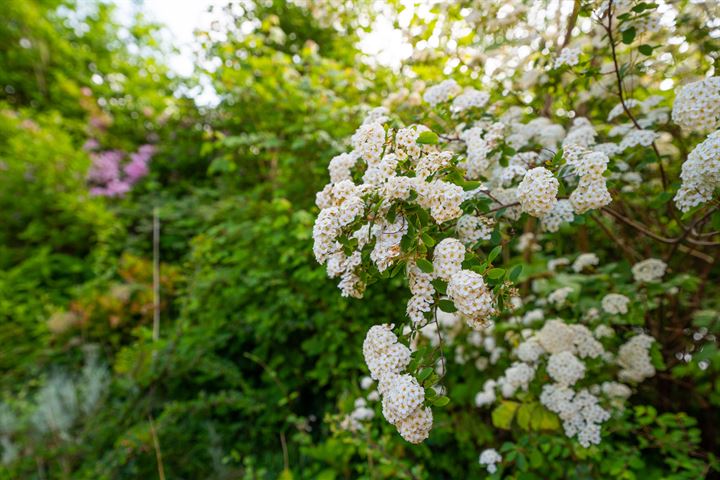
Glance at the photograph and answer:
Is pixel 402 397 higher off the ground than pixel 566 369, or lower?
higher

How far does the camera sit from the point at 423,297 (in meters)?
0.93

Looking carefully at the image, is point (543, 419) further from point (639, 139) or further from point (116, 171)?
point (116, 171)

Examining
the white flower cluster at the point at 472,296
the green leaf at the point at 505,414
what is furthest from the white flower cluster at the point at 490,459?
the white flower cluster at the point at 472,296

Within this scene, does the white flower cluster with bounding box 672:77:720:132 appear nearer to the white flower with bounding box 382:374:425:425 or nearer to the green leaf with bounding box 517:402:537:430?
the white flower with bounding box 382:374:425:425

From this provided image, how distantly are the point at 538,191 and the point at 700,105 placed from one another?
1.53 ft

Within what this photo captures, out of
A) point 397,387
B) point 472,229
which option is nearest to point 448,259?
point 472,229

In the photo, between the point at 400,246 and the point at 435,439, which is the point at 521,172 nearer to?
the point at 400,246

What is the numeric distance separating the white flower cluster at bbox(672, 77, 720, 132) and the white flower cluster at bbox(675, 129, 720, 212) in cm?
11

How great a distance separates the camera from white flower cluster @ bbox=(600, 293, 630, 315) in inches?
58.4

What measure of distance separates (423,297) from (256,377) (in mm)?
2353

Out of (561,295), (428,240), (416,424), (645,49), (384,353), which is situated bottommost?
(561,295)

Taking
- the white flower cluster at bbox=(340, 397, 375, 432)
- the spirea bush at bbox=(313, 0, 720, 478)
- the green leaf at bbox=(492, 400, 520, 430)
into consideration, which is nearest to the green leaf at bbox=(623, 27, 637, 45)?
the spirea bush at bbox=(313, 0, 720, 478)

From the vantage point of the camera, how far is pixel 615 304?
4.91 ft

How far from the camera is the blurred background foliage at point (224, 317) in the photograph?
6.50ft
